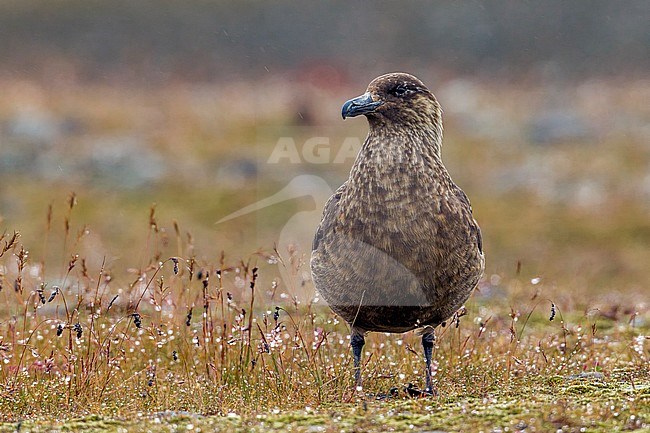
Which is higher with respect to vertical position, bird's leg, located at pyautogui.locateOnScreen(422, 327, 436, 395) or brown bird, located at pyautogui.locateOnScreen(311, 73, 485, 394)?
brown bird, located at pyautogui.locateOnScreen(311, 73, 485, 394)

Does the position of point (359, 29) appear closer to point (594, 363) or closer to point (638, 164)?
point (638, 164)

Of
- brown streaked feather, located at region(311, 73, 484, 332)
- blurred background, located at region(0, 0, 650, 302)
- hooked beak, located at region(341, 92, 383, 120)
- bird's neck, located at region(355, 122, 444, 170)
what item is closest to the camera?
brown streaked feather, located at region(311, 73, 484, 332)

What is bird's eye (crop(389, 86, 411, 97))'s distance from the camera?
657 centimetres

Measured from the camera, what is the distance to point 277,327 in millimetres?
6008

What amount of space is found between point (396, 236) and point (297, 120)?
16.7 metres

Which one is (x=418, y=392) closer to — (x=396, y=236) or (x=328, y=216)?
(x=396, y=236)

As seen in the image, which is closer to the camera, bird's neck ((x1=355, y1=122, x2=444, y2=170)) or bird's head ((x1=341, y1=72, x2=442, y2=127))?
bird's neck ((x1=355, y1=122, x2=444, y2=170))

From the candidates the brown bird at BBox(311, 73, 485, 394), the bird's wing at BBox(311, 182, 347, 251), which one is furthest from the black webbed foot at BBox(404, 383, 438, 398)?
the bird's wing at BBox(311, 182, 347, 251)

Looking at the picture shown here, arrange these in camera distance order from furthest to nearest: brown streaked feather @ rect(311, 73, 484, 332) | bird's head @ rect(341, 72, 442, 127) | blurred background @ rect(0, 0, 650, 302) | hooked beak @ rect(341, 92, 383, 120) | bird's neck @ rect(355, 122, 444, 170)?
blurred background @ rect(0, 0, 650, 302) → bird's head @ rect(341, 72, 442, 127) → hooked beak @ rect(341, 92, 383, 120) → bird's neck @ rect(355, 122, 444, 170) → brown streaked feather @ rect(311, 73, 484, 332)

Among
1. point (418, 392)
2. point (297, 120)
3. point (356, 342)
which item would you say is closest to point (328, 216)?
point (356, 342)

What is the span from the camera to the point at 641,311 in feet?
30.2

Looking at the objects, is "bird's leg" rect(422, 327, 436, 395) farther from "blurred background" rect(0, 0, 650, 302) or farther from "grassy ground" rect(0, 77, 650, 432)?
"blurred background" rect(0, 0, 650, 302)

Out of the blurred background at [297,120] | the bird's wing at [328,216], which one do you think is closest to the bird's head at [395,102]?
the bird's wing at [328,216]

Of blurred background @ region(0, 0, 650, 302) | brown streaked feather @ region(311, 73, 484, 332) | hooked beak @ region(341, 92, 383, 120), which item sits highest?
blurred background @ region(0, 0, 650, 302)
